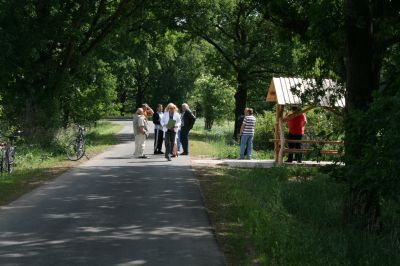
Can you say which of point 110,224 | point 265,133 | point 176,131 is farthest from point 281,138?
point 110,224

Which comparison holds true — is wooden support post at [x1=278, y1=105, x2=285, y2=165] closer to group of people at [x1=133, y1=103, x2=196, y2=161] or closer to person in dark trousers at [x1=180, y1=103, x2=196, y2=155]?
group of people at [x1=133, y1=103, x2=196, y2=161]

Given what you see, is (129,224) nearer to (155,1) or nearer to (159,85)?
(155,1)

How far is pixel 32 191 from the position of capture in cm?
1216

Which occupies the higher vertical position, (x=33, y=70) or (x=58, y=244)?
(x=33, y=70)

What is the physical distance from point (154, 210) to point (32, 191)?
137 inches

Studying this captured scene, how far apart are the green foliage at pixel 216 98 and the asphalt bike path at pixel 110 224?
30944mm

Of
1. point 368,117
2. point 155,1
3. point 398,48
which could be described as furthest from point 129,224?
point 155,1

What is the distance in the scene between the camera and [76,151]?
19.1 meters

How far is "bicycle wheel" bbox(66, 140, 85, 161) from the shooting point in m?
19.0

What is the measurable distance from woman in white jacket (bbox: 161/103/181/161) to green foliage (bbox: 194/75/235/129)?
24.7 metres

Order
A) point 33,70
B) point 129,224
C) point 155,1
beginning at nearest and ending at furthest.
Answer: point 129,224, point 33,70, point 155,1

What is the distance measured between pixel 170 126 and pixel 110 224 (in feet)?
36.8

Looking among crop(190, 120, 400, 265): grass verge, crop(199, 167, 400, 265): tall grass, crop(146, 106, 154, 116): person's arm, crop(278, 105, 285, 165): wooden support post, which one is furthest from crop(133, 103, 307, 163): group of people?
crop(199, 167, 400, 265): tall grass

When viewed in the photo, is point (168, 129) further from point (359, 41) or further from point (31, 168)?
point (359, 41)
